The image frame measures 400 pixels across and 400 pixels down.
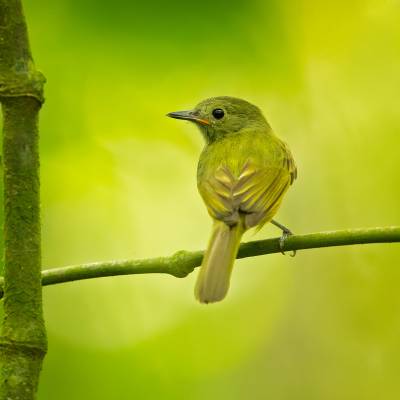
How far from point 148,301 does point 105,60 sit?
6.35ft

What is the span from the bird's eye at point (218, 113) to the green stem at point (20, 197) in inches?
121

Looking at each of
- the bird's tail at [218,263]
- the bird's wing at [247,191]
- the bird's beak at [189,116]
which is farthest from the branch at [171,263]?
the bird's beak at [189,116]

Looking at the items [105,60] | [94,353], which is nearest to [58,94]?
[105,60]

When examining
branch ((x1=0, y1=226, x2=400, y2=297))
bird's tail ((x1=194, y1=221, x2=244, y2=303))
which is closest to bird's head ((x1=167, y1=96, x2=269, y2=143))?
bird's tail ((x1=194, y1=221, x2=244, y2=303))

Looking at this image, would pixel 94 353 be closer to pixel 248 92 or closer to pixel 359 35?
pixel 248 92

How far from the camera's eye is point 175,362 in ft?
13.1

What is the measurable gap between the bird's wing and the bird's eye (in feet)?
3.03

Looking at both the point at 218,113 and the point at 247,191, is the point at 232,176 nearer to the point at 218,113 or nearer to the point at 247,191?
the point at 247,191

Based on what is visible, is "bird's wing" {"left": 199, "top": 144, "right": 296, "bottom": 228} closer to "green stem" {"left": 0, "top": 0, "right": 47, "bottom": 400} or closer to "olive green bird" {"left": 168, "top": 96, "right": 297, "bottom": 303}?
"olive green bird" {"left": 168, "top": 96, "right": 297, "bottom": 303}

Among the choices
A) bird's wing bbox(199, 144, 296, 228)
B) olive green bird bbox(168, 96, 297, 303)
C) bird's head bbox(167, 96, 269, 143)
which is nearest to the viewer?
olive green bird bbox(168, 96, 297, 303)

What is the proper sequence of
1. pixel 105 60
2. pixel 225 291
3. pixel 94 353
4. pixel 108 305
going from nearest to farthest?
pixel 225 291, pixel 105 60, pixel 94 353, pixel 108 305

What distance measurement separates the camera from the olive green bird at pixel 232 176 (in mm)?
2785

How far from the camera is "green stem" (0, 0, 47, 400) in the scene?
1.80 meters

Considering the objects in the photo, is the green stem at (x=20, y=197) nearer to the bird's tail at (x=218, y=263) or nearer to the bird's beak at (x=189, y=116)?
the bird's tail at (x=218, y=263)
